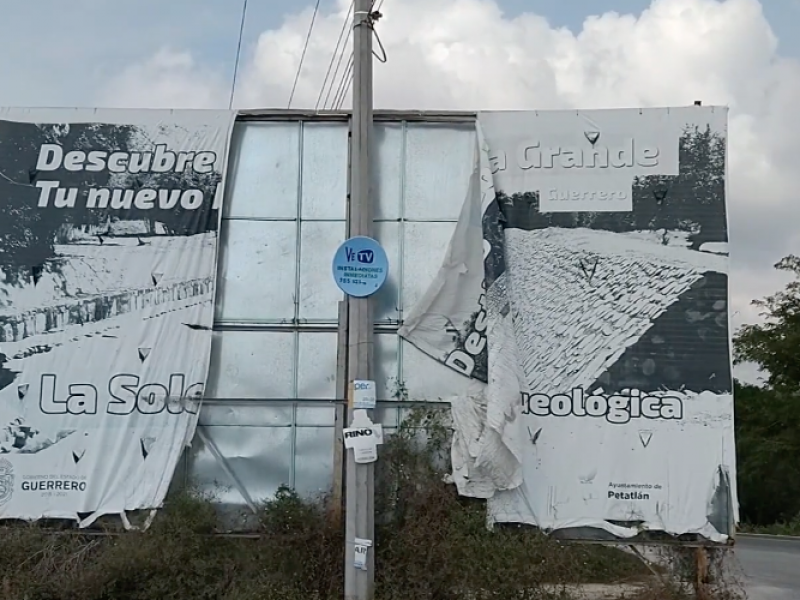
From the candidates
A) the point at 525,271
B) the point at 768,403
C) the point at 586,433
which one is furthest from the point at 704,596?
the point at 768,403

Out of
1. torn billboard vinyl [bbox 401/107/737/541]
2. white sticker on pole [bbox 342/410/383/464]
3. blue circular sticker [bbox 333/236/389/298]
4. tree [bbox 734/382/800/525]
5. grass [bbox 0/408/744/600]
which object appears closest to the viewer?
white sticker on pole [bbox 342/410/383/464]

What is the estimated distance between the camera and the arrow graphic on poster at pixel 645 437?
9.73 m

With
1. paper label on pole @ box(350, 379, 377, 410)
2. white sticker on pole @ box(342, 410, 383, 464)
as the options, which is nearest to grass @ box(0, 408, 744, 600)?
white sticker on pole @ box(342, 410, 383, 464)

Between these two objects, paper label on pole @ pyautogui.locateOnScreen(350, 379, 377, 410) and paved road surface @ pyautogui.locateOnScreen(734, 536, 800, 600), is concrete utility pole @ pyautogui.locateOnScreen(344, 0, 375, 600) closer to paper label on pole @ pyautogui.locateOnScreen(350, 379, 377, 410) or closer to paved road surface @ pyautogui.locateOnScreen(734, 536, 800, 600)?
paper label on pole @ pyautogui.locateOnScreen(350, 379, 377, 410)

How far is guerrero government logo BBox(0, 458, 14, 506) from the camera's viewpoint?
9836mm

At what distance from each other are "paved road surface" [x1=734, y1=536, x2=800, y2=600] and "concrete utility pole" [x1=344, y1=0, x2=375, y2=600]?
538 centimetres

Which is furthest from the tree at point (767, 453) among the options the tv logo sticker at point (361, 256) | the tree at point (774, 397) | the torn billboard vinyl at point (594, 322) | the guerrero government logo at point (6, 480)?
the guerrero government logo at point (6, 480)

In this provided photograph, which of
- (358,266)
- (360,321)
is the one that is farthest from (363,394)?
(358,266)

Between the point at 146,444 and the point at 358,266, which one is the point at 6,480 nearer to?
the point at 146,444

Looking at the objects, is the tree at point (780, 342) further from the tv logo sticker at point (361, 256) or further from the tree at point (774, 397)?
the tv logo sticker at point (361, 256)

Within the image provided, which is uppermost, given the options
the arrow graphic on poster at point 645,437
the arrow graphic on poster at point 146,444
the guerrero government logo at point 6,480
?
the arrow graphic on poster at point 645,437

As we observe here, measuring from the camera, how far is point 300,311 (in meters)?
10.2

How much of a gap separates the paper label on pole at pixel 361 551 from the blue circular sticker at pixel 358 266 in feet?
7.74

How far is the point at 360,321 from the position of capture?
891 cm
